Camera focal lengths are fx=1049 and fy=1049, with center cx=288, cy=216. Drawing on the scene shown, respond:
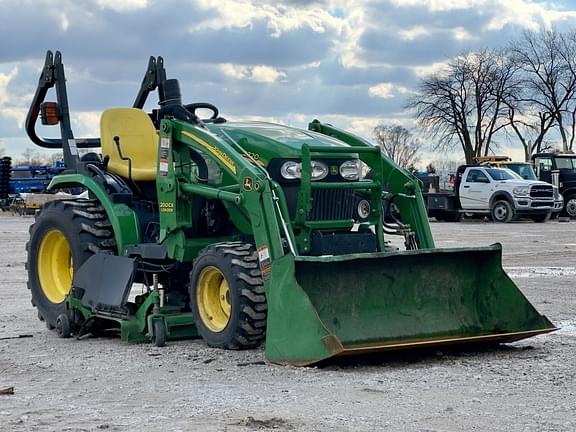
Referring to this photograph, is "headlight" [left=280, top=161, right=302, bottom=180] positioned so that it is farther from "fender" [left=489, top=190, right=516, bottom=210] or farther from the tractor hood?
"fender" [left=489, top=190, right=516, bottom=210]

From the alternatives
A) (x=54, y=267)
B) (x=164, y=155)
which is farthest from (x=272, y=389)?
(x=54, y=267)

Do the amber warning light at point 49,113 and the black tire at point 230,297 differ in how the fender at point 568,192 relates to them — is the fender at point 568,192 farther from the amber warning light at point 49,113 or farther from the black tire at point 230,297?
the black tire at point 230,297

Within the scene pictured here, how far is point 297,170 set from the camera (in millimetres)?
8688

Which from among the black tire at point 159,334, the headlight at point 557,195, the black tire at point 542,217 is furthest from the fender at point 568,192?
the black tire at point 159,334

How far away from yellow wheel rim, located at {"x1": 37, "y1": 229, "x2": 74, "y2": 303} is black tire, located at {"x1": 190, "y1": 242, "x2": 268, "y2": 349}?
2.17 metres

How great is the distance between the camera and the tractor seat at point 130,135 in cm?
1004

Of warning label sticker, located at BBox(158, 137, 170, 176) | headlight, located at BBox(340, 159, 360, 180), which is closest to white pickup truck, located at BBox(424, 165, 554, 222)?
headlight, located at BBox(340, 159, 360, 180)

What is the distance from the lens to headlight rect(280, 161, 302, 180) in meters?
8.68

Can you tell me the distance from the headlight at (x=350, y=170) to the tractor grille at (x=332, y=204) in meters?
0.16

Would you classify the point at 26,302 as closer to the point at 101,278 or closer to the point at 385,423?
the point at 101,278

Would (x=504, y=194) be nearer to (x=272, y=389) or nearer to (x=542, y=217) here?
(x=542, y=217)

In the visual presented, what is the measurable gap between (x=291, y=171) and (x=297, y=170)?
50mm

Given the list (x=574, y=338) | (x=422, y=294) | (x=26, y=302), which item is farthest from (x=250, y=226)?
(x=26, y=302)

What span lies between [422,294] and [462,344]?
523 mm
